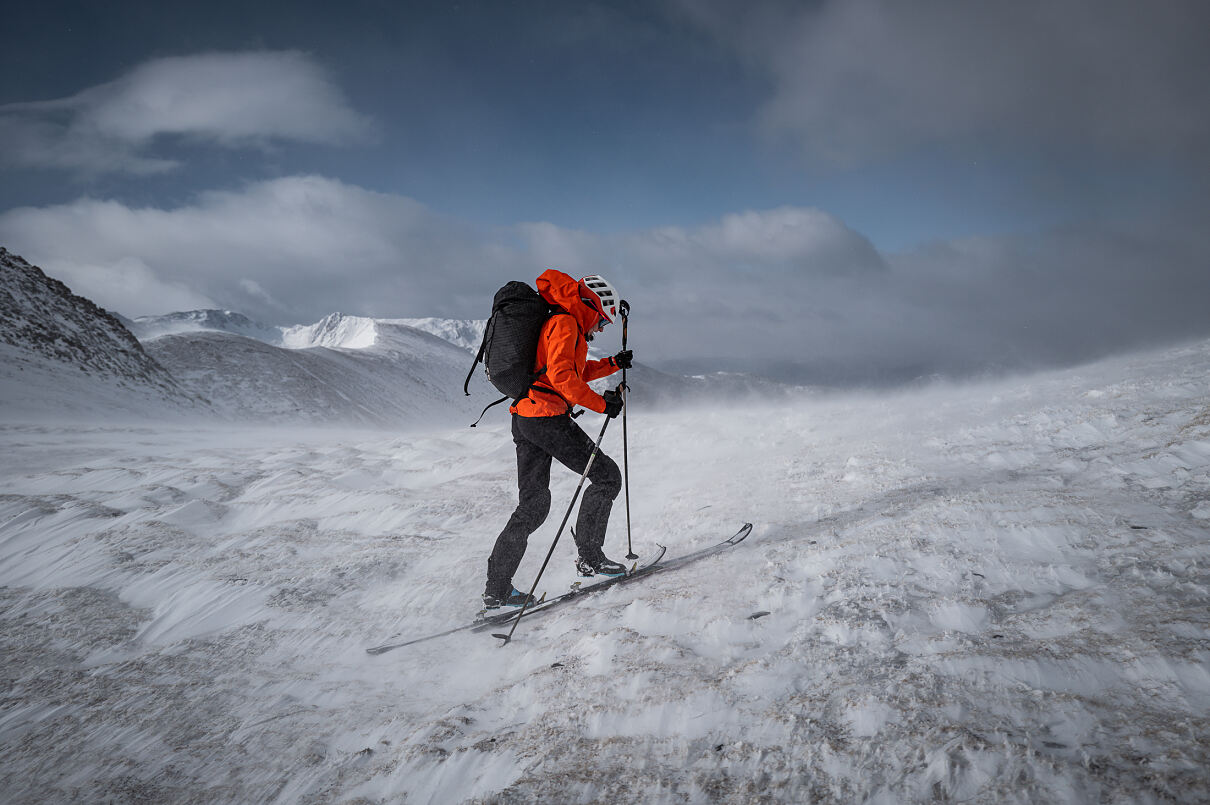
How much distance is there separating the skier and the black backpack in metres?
0.09

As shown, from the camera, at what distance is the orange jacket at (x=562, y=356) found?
516 cm

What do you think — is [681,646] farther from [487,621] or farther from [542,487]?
[542,487]

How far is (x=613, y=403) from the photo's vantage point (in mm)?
5727

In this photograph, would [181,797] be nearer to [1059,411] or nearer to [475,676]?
[475,676]

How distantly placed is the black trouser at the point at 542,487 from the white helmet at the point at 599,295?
122cm

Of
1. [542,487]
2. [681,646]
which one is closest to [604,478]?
[542,487]

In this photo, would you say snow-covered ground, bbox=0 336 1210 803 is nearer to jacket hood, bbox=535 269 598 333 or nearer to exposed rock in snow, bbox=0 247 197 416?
jacket hood, bbox=535 269 598 333

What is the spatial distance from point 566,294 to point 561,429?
55.3 inches

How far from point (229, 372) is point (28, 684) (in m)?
70.9

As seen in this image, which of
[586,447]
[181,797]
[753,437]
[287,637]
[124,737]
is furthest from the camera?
[753,437]

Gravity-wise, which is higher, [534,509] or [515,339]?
[515,339]

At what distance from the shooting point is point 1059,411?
9641 mm

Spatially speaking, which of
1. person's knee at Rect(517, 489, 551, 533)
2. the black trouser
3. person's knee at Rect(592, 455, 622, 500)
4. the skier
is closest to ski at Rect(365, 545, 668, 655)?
the skier

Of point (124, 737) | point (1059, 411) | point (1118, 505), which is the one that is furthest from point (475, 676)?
point (1059, 411)
